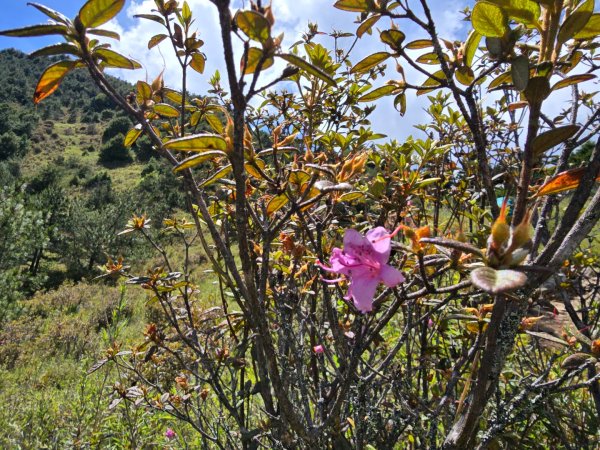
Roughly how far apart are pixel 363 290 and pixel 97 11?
0.59 metres

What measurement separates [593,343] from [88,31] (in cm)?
110

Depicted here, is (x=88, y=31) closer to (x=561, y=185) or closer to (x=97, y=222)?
(x=561, y=185)

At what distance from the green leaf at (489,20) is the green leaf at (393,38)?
0.24 m

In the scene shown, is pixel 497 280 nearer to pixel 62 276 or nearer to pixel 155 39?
pixel 155 39

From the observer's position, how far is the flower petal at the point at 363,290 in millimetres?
578

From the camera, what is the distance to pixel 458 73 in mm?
769

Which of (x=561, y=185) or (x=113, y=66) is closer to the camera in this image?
(x=561, y=185)

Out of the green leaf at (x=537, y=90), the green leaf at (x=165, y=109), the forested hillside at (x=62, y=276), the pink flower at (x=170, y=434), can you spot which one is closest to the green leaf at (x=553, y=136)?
the green leaf at (x=537, y=90)

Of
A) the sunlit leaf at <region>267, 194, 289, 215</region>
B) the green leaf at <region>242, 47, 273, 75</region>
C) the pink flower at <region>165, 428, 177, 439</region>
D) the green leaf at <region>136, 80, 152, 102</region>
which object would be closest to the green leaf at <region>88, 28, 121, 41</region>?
the green leaf at <region>136, 80, 152, 102</region>

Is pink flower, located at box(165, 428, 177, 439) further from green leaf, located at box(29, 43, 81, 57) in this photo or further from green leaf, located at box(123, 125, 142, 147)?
green leaf, located at box(29, 43, 81, 57)

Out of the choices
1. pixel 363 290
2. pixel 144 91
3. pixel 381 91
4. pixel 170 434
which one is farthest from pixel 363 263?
pixel 170 434

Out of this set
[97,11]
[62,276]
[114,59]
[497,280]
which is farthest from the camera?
[62,276]

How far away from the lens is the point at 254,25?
47 centimetres

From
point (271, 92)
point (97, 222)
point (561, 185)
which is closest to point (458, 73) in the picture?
point (561, 185)
